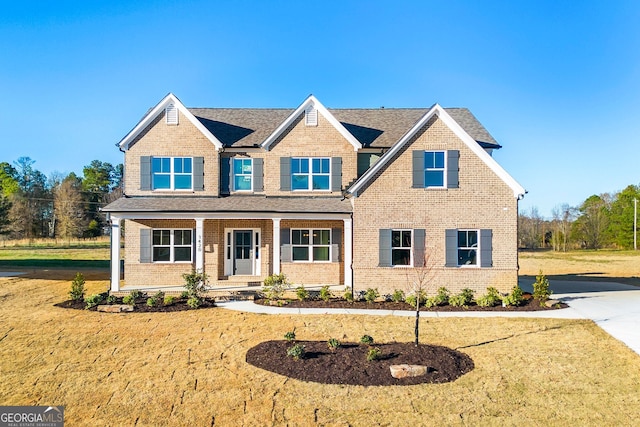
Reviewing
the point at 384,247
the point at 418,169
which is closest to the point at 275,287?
the point at 384,247

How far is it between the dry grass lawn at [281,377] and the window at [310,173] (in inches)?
299

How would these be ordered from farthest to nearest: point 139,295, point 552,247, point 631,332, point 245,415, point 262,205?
point 552,247, point 262,205, point 139,295, point 631,332, point 245,415

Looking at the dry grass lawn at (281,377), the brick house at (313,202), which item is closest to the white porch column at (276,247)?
the brick house at (313,202)

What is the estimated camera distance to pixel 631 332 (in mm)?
11828

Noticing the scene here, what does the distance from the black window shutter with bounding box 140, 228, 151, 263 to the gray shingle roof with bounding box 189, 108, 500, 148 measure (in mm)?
5436

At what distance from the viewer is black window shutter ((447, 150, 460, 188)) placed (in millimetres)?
17062

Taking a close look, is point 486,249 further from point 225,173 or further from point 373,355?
point 225,173

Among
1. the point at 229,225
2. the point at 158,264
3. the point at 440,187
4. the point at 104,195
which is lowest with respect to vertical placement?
the point at 158,264

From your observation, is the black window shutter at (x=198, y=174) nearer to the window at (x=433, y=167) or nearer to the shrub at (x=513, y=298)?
the window at (x=433, y=167)

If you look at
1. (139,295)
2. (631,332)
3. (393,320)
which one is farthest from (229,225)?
(631,332)

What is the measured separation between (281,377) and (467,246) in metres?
11.2

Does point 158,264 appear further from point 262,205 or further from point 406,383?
point 406,383

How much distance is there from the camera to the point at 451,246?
16922 mm

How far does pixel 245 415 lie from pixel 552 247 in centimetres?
6613
